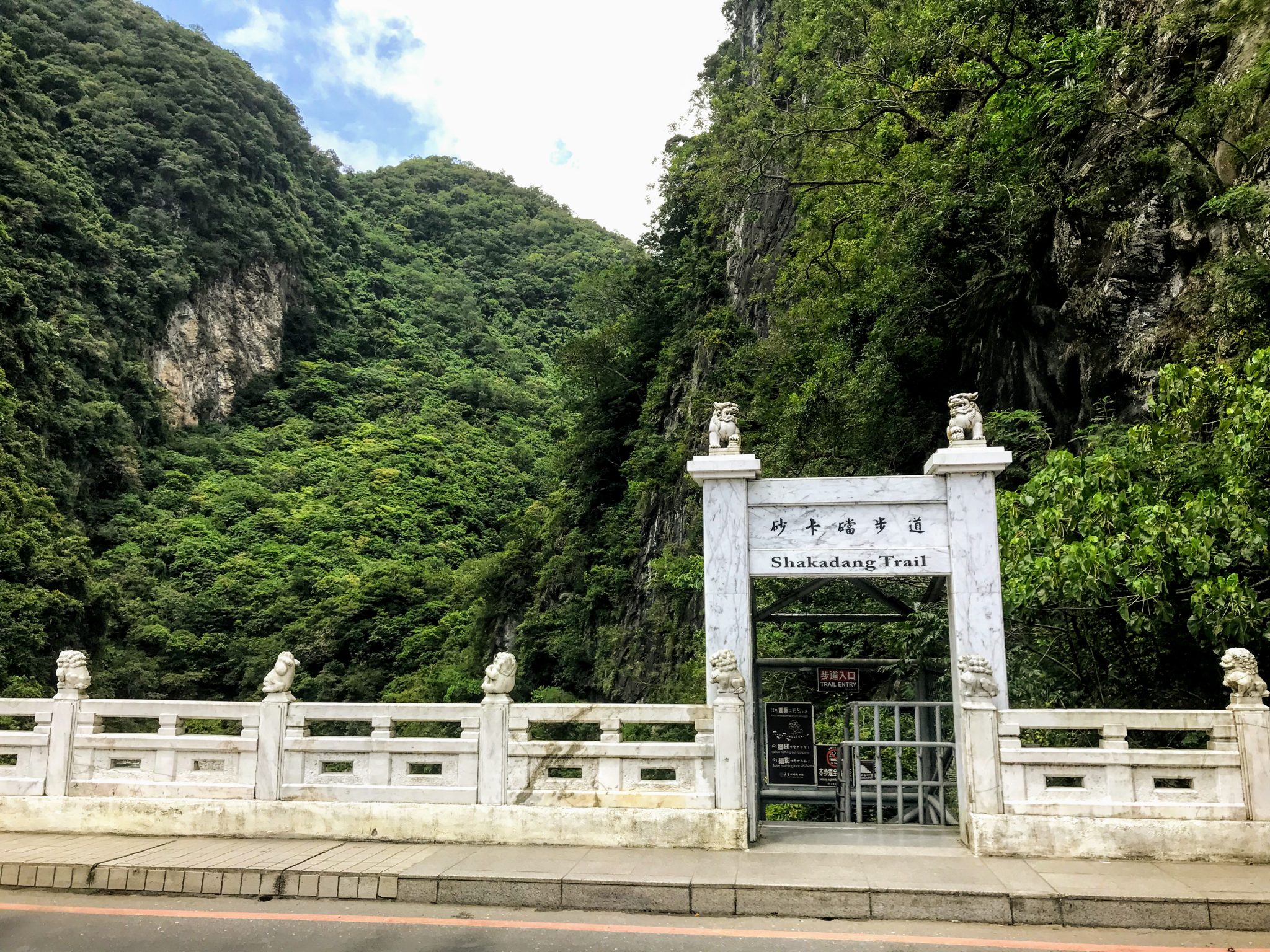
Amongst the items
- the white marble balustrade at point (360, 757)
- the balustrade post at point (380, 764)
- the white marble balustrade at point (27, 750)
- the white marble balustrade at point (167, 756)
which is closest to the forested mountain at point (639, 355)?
the white marble balustrade at point (360, 757)

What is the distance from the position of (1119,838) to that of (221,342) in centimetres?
5900

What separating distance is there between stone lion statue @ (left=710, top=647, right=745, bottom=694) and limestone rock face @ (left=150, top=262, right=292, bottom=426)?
170 feet

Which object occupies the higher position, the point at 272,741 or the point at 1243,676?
the point at 1243,676

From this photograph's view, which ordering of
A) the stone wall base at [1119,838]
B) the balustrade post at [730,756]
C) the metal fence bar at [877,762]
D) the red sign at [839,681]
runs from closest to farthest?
the stone wall base at [1119,838] → the balustrade post at [730,756] → the metal fence bar at [877,762] → the red sign at [839,681]

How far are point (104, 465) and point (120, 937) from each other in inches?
1756

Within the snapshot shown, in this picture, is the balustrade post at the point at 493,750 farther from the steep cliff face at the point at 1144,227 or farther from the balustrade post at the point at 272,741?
the steep cliff face at the point at 1144,227

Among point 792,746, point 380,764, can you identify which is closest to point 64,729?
point 380,764

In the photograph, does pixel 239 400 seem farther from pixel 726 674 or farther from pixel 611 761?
pixel 726 674

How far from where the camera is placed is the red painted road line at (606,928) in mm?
5191

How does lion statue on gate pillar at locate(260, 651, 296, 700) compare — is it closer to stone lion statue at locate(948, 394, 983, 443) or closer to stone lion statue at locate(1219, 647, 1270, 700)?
stone lion statue at locate(948, 394, 983, 443)

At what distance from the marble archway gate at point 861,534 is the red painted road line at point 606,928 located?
189 centimetres

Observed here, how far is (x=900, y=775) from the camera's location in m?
8.67

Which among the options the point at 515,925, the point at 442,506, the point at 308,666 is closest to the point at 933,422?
the point at 515,925

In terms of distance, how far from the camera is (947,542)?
7.48 metres
